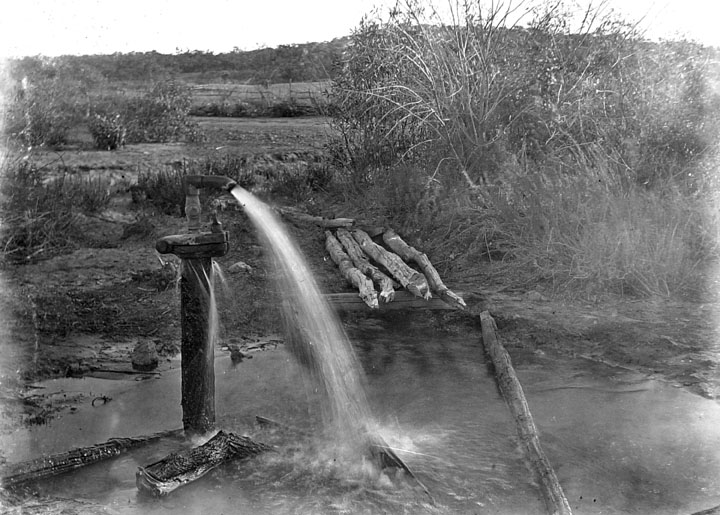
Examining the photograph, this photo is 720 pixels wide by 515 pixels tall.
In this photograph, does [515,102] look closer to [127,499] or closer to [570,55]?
[570,55]

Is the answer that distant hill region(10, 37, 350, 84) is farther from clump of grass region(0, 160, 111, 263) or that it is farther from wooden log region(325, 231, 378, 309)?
wooden log region(325, 231, 378, 309)

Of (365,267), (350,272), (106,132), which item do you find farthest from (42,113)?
(365,267)

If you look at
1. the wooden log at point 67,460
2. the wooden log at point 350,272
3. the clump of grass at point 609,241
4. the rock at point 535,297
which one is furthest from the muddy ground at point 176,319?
the wooden log at point 67,460

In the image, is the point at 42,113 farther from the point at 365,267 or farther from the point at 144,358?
the point at 144,358

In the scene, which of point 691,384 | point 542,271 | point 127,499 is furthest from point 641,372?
point 127,499

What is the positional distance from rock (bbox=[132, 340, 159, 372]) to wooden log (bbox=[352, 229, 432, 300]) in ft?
7.82

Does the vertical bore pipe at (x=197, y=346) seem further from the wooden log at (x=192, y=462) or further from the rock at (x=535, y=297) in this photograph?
the rock at (x=535, y=297)

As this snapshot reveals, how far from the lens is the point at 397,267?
704cm

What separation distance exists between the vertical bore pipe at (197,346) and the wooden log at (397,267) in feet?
9.44

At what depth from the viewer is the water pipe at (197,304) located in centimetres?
377

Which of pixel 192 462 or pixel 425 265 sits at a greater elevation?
→ pixel 425 265

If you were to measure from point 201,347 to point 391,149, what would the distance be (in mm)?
6815

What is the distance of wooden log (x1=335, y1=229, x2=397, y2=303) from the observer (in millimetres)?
6544

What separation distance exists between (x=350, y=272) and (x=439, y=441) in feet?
10.6
